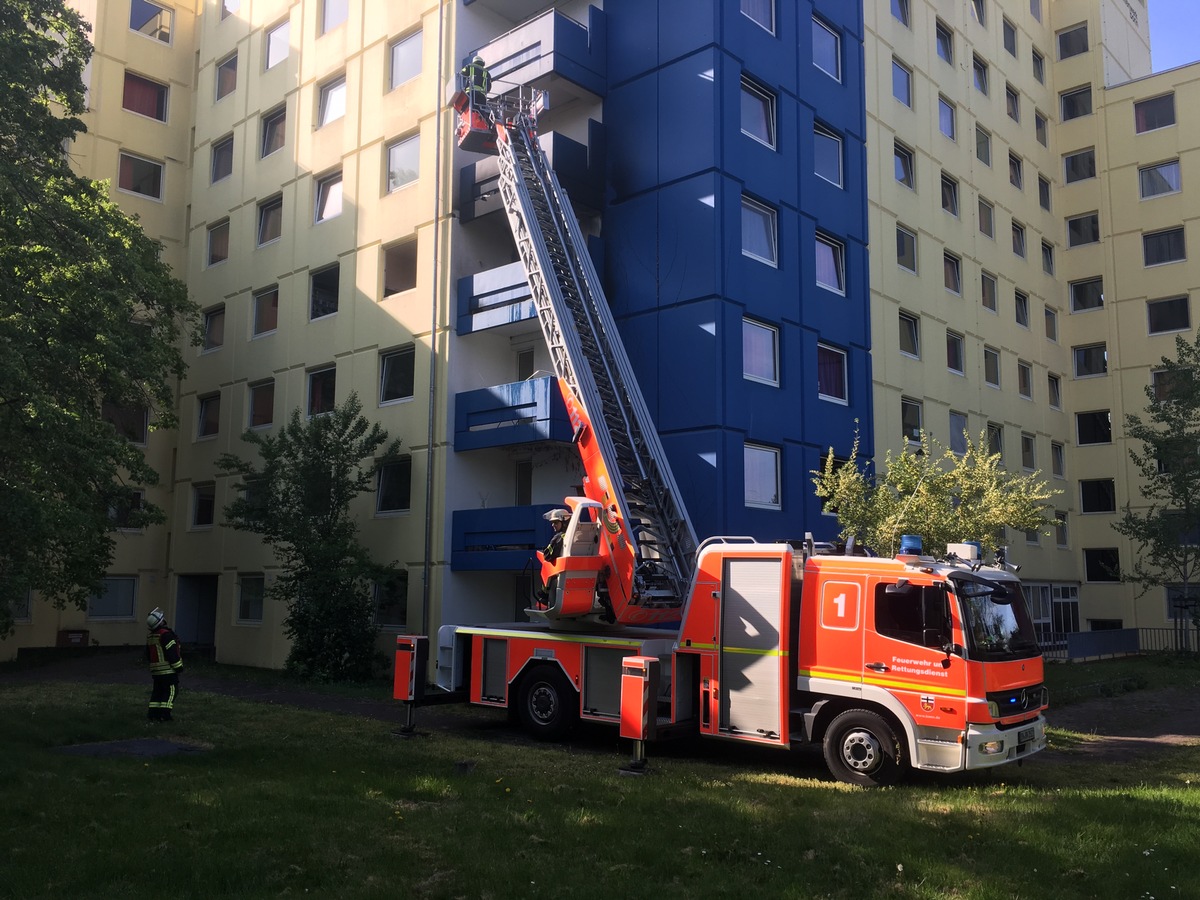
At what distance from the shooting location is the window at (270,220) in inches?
1091

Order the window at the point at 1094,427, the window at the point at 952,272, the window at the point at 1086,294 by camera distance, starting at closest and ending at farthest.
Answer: the window at the point at 952,272 < the window at the point at 1094,427 < the window at the point at 1086,294

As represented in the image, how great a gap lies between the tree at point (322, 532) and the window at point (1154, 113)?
102 ft

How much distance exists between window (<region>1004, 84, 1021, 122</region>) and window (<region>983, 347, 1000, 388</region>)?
935 cm

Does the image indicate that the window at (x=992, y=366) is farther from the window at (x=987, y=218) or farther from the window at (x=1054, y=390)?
the window at (x=1054, y=390)

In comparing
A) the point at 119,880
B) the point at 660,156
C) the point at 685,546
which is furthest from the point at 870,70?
the point at 119,880

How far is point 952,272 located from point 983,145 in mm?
5992

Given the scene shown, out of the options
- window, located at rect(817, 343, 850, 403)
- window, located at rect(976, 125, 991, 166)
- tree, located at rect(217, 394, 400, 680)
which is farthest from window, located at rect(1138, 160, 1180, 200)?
tree, located at rect(217, 394, 400, 680)

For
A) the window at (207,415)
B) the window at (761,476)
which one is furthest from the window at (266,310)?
the window at (761,476)

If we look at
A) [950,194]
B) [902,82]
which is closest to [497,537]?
[902,82]

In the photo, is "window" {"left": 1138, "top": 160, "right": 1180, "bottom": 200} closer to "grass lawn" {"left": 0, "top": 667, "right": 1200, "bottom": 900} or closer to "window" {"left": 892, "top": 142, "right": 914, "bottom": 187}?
"window" {"left": 892, "top": 142, "right": 914, "bottom": 187}

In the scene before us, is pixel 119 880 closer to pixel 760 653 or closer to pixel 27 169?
pixel 760 653

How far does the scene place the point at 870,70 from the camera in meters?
27.8

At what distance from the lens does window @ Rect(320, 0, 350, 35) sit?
2628 centimetres

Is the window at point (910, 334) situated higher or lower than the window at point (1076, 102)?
lower
